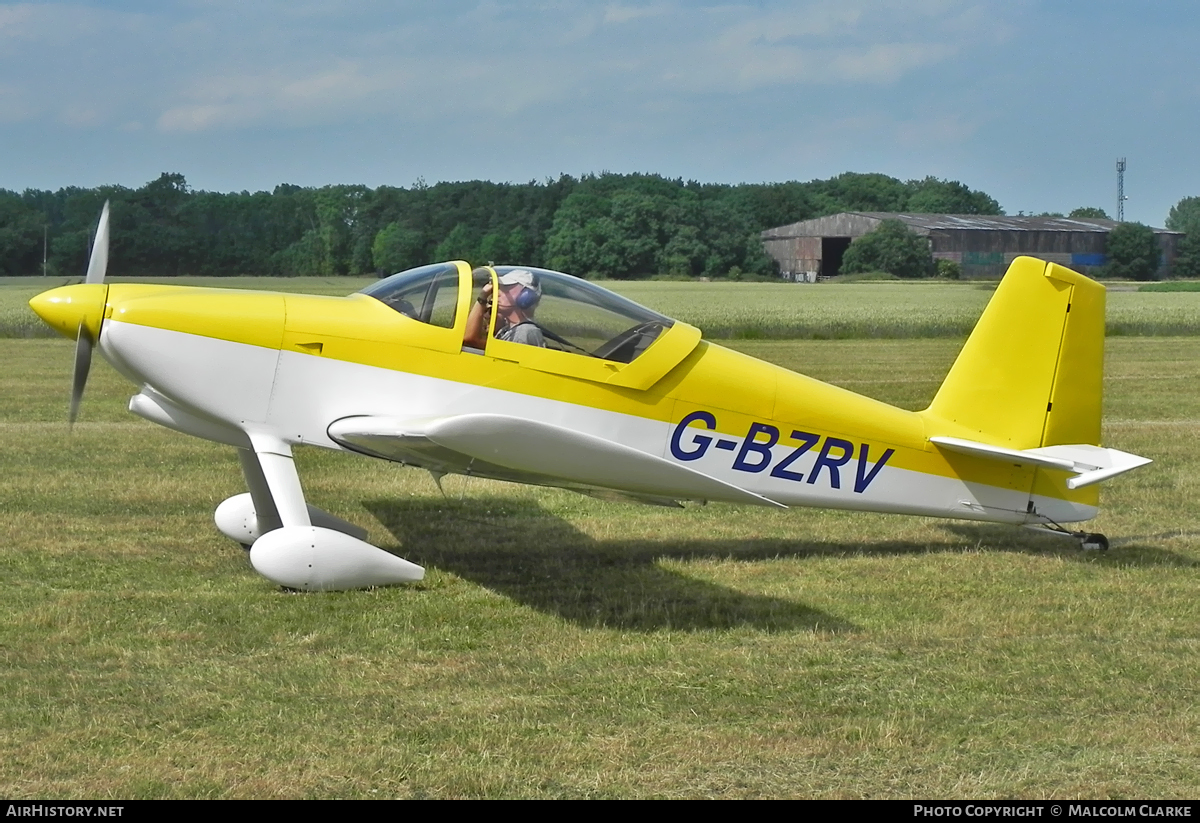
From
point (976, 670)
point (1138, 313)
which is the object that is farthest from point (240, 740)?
point (1138, 313)

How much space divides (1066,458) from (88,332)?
5.68 m

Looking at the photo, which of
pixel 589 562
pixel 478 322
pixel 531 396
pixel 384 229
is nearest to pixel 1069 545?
pixel 589 562

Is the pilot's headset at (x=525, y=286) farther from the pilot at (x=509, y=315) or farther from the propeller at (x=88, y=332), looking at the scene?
the propeller at (x=88, y=332)

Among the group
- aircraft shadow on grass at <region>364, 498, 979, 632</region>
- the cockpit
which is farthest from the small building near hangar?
the cockpit

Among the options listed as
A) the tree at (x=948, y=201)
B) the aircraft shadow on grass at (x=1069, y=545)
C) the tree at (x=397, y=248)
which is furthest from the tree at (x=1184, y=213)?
the aircraft shadow on grass at (x=1069, y=545)

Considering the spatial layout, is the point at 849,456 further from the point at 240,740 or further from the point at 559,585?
the point at 240,740

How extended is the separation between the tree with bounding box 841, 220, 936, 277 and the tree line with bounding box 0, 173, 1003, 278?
3.88 metres

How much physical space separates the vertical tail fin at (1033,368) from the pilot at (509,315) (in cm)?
261

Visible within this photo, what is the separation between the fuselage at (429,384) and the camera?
680 centimetres

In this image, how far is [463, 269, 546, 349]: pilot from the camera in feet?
22.8

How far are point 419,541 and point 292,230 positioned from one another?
2770cm

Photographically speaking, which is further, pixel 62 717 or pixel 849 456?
pixel 849 456

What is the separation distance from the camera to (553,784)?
4289 millimetres

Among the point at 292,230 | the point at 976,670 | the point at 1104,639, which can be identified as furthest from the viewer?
the point at 292,230
